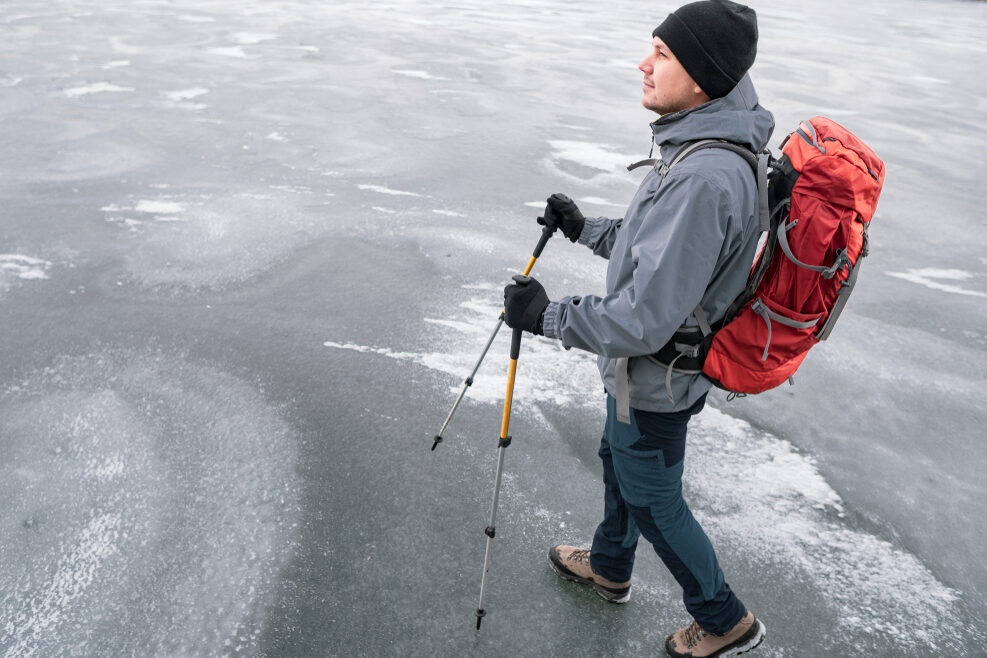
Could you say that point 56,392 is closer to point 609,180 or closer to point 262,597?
point 262,597

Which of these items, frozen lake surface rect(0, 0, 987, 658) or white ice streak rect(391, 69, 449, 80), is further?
white ice streak rect(391, 69, 449, 80)

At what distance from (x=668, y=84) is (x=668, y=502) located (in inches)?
55.8

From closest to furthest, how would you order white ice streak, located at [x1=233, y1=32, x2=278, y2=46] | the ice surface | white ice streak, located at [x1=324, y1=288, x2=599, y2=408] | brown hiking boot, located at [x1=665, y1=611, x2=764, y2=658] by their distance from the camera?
brown hiking boot, located at [x1=665, y1=611, x2=764, y2=658], the ice surface, white ice streak, located at [x1=324, y1=288, x2=599, y2=408], white ice streak, located at [x1=233, y1=32, x2=278, y2=46]

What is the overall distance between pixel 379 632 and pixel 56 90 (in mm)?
10660

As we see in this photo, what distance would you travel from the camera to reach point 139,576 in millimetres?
3191

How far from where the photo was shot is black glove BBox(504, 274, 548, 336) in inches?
97.0

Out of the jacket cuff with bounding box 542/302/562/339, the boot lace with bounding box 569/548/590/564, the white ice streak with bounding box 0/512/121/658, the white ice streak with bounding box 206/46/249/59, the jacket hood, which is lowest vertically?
the white ice streak with bounding box 0/512/121/658

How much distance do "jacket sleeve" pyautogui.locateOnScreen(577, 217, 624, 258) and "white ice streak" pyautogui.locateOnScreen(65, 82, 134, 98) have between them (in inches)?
393

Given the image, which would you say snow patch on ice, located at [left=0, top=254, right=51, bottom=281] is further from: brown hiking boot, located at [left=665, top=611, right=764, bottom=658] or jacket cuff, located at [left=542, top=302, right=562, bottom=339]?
brown hiking boot, located at [left=665, top=611, right=764, bottom=658]

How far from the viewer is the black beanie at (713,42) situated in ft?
7.29

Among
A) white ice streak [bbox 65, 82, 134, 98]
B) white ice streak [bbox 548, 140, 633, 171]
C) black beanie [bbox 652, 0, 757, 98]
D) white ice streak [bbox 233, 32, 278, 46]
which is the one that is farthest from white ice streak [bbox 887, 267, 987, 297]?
white ice streak [bbox 233, 32, 278, 46]

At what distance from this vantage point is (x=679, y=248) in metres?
2.14

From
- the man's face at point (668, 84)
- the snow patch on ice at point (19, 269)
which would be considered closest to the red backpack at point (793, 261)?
the man's face at point (668, 84)

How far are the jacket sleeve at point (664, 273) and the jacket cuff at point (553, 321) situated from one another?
0.17 feet
